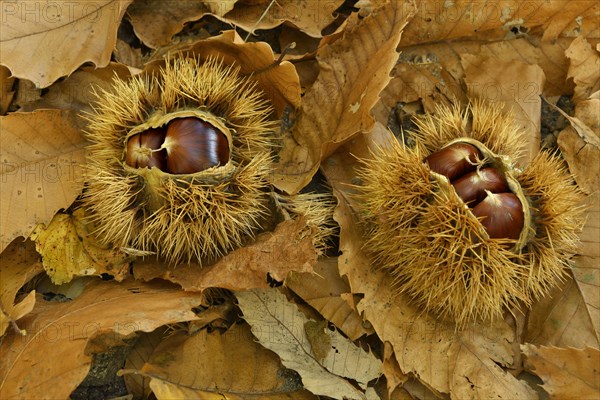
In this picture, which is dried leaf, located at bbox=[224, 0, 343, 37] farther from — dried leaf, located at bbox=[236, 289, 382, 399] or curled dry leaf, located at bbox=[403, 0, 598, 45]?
dried leaf, located at bbox=[236, 289, 382, 399]

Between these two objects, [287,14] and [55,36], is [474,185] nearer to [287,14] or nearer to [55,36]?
[287,14]

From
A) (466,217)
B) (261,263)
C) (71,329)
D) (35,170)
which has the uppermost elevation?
(466,217)

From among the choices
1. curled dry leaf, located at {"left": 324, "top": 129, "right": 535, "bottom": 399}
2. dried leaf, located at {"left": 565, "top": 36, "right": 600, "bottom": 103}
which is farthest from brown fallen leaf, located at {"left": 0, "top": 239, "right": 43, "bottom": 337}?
dried leaf, located at {"left": 565, "top": 36, "right": 600, "bottom": 103}

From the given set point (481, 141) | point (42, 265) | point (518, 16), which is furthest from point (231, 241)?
point (518, 16)

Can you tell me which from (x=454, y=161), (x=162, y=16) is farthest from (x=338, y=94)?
(x=162, y=16)

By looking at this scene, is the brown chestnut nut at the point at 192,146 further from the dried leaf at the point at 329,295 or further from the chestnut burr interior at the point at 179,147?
the dried leaf at the point at 329,295

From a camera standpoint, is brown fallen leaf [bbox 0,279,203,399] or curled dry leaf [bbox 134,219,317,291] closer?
brown fallen leaf [bbox 0,279,203,399]

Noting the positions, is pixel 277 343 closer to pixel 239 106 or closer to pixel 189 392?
pixel 189 392
